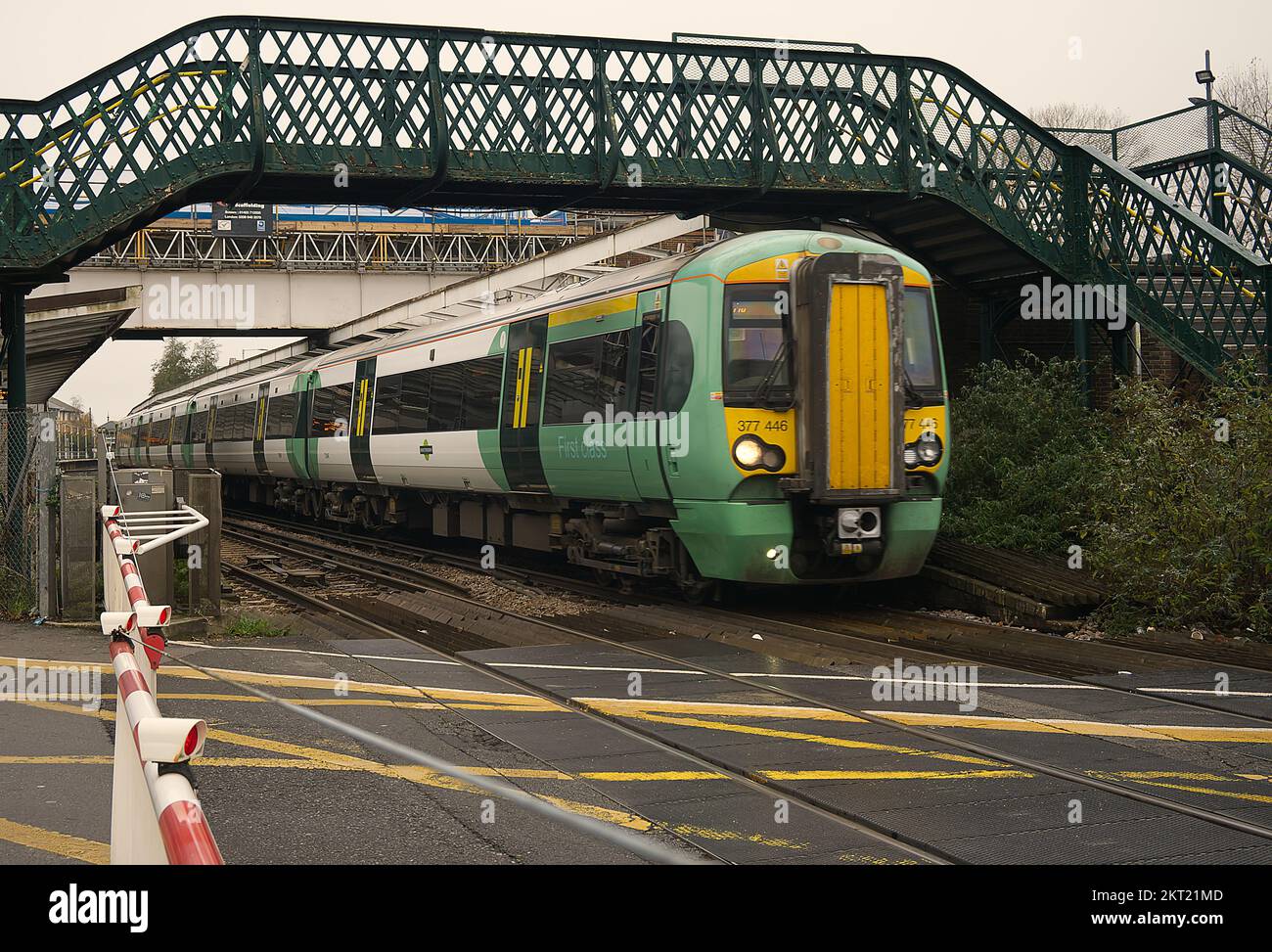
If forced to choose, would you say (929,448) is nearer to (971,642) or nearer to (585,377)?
(971,642)

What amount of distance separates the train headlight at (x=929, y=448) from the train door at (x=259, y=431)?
61.6 ft

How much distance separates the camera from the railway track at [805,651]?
215 inches

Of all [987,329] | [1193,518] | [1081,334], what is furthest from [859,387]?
[987,329]

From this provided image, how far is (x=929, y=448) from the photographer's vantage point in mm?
11711

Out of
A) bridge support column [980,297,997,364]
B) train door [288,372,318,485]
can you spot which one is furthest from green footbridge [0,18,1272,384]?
train door [288,372,318,485]

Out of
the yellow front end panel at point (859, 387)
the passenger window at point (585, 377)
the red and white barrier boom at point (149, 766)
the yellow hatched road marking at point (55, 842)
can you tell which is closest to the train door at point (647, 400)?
the passenger window at point (585, 377)

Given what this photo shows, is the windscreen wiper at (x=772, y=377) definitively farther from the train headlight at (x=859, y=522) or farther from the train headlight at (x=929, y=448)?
the train headlight at (x=929, y=448)

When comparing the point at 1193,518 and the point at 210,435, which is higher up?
the point at 210,435

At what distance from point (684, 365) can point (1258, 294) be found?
896cm

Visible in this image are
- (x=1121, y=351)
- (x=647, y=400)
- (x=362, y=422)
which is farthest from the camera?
(x=362, y=422)

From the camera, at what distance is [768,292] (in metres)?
11.3

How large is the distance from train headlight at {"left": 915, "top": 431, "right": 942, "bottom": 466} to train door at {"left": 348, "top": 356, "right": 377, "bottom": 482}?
10827mm

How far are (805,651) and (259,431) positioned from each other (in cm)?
2068
